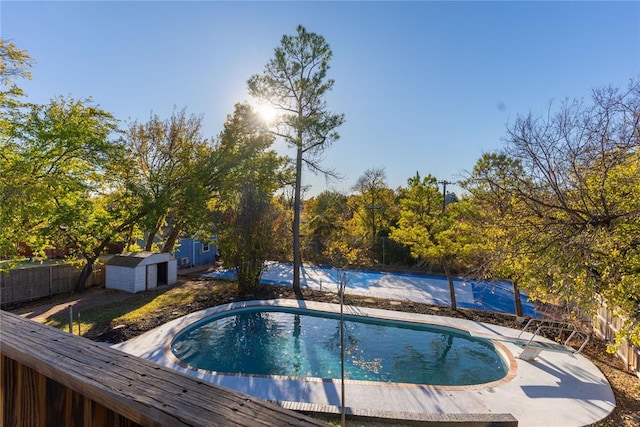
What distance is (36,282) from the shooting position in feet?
37.9

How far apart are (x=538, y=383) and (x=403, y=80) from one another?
868cm

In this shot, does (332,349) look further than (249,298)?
No

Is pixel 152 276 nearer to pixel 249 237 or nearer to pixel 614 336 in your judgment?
pixel 249 237

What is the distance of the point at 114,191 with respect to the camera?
555 inches

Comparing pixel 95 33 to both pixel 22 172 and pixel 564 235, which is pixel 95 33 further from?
pixel 564 235

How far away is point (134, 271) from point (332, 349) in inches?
349

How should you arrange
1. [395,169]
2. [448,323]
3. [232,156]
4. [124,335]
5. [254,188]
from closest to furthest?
[124,335] < [448,323] < [254,188] < [232,156] < [395,169]

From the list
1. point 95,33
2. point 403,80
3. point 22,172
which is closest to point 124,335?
point 22,172

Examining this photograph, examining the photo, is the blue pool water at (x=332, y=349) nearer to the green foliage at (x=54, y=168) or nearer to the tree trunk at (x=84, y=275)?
the green foliage at (x=54, y=168)

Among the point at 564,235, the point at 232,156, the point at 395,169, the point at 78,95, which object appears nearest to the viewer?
the point at 564,235

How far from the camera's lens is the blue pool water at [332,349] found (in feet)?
25.0

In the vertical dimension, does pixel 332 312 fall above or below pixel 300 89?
below

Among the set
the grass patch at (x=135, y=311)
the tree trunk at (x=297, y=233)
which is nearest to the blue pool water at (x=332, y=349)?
the grass patch at (x=135, y=311)

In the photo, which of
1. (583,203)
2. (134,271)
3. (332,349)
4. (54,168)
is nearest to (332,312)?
(332,349)
